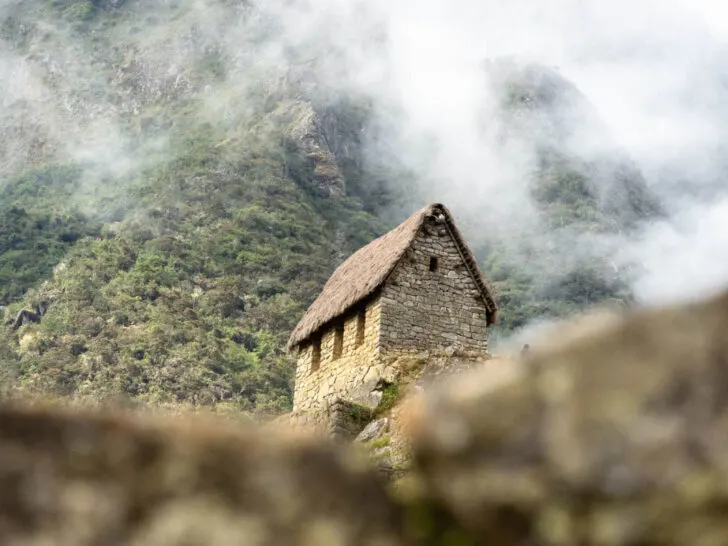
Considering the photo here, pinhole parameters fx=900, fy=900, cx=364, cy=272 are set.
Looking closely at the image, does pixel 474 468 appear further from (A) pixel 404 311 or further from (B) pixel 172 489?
(A) pixel 404 311

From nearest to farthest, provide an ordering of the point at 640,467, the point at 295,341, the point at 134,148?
the point at 640,467
the point at 295,341
the point at 134,148

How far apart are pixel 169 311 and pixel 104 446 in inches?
1762

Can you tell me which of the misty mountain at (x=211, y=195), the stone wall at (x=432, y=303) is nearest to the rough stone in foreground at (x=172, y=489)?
the stone wall at (x=432, y=303)

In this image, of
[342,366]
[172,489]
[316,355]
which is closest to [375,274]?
[342,366]

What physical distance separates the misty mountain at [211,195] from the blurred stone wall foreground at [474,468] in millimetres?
31290

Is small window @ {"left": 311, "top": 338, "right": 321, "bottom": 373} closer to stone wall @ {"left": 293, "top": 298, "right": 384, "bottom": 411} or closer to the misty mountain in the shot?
stone wall @ {"left": 293, "top": 298, "right": 384, "bottom": 411}

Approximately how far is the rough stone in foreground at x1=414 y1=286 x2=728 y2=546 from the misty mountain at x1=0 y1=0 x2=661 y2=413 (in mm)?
31392

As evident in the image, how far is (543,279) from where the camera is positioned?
58594 millimetres

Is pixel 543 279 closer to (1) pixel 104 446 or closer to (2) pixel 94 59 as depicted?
(2) pixel 94 59

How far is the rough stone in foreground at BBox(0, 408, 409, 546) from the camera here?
6.03 feet

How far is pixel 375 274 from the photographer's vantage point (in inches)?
559

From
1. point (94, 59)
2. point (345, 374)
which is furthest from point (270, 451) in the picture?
point (94, 59)

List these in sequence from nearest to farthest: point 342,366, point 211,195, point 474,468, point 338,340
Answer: point 474,468 → point 342,366 → point 338,340 → point 211,195

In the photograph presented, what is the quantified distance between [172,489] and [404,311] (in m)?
12.0
